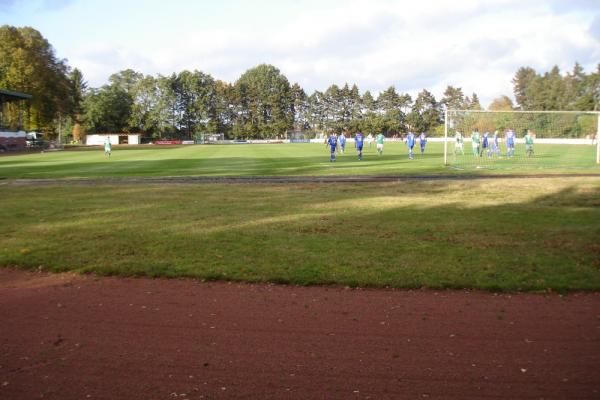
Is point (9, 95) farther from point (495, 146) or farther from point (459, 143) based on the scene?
point (495, 146)

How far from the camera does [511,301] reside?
6949 millimetres

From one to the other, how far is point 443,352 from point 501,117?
1168 inches

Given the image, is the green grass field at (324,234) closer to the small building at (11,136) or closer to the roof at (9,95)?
the roof at (9,95)

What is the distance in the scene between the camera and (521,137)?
1277 inches

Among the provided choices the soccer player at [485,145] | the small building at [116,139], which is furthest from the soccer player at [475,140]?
the small building at [116,139]

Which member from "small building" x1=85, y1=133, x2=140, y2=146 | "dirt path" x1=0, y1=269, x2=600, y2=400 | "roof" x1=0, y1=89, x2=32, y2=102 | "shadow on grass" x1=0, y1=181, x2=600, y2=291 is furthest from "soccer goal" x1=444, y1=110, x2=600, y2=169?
"small building" x1=85, y1=133, x2=140, y2=146

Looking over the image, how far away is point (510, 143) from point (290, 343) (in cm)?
3061

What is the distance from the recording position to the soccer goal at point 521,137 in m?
31.0

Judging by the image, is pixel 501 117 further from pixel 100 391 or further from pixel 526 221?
pixel 100 391

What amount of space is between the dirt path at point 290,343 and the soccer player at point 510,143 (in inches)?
1060

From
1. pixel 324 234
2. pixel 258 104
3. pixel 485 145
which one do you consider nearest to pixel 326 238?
pixel 324 234

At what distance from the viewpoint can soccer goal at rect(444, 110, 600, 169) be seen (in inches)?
1222

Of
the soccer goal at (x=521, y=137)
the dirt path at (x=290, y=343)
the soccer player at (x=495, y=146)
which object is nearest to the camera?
the dirt path at (x=290, y=343)

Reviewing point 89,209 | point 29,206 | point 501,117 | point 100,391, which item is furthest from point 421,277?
point 501,117
